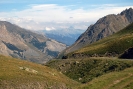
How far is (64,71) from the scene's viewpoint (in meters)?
83.8

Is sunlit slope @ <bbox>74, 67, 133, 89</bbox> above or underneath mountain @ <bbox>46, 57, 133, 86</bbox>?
above

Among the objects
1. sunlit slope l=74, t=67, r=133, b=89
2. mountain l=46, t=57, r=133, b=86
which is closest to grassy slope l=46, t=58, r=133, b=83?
mountain l=46, t=57, r=133, b=86

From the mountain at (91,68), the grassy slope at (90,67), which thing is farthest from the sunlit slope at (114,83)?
the grassy slope at (90,67)

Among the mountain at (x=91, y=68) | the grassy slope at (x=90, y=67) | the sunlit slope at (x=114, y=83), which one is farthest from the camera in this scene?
the grassy slope at (x=90, y=67)

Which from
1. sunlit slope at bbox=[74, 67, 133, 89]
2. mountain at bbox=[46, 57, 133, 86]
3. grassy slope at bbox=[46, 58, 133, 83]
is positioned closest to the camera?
sunlit slope at bbox=[74, 67, 133, 89]

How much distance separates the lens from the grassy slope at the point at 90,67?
66562mm

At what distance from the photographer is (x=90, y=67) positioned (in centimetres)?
7700

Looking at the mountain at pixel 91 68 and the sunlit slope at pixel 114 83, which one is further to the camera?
the mountain at pixel 91 68

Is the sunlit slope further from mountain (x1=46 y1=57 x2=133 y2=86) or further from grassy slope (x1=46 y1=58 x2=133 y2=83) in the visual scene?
grassy slope (x1=46 y1=58 x2=133 y2=83)

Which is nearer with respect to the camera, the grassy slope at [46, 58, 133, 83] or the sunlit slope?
the sunlit slope

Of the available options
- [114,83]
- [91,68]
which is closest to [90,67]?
[91,68]

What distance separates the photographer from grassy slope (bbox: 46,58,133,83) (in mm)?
66562

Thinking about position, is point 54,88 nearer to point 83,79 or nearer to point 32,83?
point 32,83

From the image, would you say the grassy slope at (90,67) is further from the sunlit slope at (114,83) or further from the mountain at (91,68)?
the sunlit slope at (114,83)
